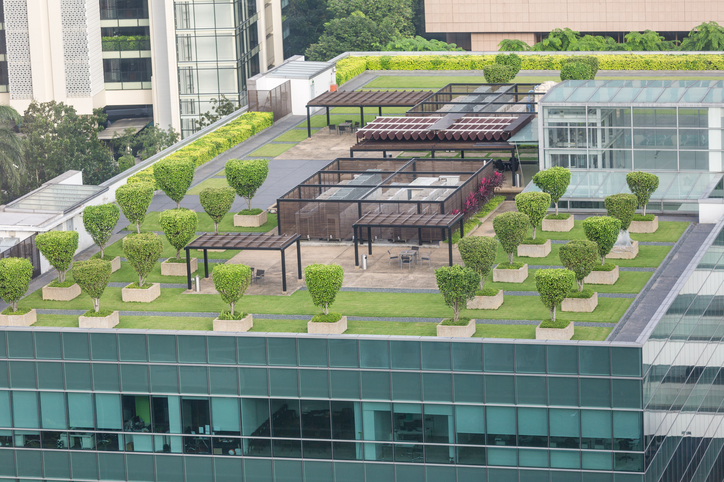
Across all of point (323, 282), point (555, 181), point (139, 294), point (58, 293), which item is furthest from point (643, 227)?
point (58, 293)

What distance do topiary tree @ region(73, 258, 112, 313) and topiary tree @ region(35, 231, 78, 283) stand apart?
3480 millimetres

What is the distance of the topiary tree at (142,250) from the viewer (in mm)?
67938

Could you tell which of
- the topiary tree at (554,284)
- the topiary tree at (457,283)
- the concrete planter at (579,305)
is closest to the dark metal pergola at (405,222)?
the concrete planter at (579,305)

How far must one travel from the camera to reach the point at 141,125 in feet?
505

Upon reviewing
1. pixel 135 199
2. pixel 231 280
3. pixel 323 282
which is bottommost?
pixel 323 282

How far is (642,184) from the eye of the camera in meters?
74.9

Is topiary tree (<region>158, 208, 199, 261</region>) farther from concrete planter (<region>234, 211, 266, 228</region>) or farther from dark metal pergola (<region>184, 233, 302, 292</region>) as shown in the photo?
concrete planter (<region>234, 211, 266, 228</region>)

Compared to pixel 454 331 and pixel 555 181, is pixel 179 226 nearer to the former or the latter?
pixel 454 331

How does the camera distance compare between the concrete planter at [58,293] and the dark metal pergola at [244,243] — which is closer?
the dark metal pergola at [244,243]

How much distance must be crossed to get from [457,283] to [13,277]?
20.5m

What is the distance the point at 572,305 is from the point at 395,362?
1017 cm

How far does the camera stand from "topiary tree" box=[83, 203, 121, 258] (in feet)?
238

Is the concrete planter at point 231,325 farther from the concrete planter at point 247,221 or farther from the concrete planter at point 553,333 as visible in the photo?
the concrete planter at point 247,221

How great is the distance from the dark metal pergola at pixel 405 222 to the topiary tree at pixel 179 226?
814 centimetres
